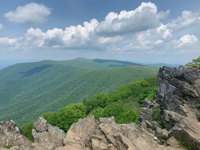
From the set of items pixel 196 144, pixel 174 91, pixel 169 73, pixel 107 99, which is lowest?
pixel 107 99

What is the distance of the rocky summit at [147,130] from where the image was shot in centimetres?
1756

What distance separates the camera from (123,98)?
76625mm

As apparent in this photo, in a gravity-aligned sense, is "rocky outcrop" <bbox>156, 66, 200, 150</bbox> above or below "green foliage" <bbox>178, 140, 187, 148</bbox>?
above

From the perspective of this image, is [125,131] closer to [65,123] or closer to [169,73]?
[169,73]

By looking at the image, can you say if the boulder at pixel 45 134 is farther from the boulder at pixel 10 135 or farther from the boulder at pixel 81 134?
the boulder at pixel 81 134

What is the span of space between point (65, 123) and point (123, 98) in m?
45.2

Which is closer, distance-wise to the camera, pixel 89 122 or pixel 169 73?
pixel 89 122

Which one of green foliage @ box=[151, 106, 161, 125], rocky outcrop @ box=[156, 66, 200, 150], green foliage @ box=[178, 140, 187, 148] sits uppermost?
rocky outcrop @ box=[156, 66, 200, 150]

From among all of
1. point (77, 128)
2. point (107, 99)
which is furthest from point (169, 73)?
point (107, 99)

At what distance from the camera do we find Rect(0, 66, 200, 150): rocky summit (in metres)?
17.6

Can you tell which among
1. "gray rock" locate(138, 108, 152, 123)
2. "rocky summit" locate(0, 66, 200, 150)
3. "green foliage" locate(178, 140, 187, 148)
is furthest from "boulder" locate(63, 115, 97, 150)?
"gray rock" locate(138, 108, 152, 123)

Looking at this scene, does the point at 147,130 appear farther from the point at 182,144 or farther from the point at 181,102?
the point at 181,102

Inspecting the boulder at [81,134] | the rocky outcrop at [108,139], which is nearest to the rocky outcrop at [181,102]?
the rocky outcrop at [108,139]

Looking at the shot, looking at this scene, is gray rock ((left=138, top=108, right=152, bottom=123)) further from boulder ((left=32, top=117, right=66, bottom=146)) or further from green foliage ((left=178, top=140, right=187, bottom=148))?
boulder ((left=32, top=117, right=66, bottom=146))
